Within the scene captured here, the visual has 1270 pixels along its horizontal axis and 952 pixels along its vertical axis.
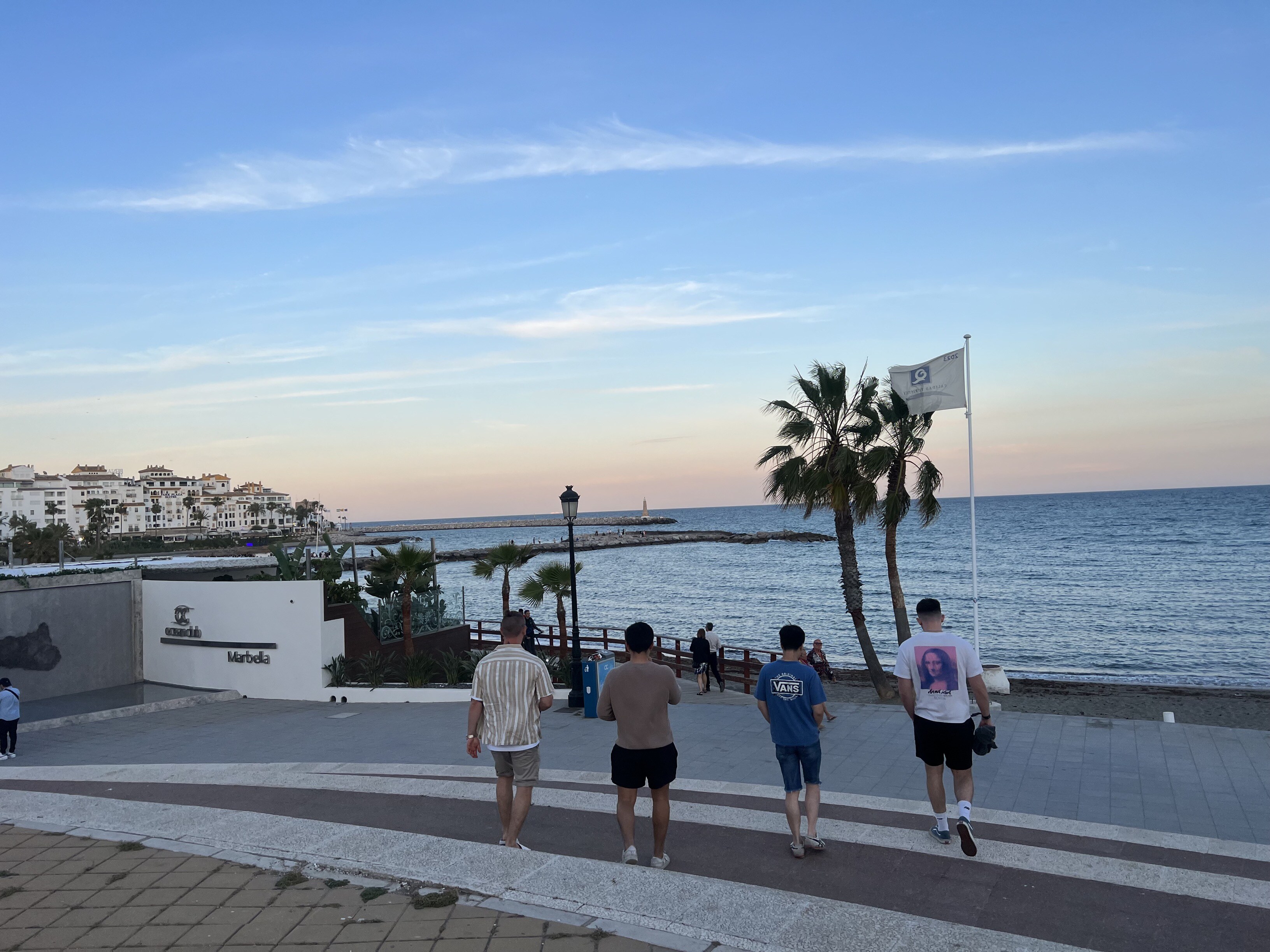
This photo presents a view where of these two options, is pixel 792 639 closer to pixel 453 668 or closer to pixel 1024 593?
pixel 453 668

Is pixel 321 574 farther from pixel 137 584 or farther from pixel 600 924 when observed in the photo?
pixel 600 924

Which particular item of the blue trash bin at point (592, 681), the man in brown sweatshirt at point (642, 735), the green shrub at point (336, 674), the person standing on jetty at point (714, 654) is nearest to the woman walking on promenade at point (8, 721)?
the green shrub at point (336, 674)

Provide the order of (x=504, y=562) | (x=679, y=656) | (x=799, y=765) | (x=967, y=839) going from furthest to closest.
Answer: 1. (x=504, y=562)
2. (x=679, y=656)
3. (x=799, y=765)
4. (x=967, y=839)

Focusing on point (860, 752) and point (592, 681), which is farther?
point (592, 681)

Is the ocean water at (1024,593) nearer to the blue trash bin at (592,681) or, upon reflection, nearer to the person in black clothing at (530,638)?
the person in black clothing at (530,638)

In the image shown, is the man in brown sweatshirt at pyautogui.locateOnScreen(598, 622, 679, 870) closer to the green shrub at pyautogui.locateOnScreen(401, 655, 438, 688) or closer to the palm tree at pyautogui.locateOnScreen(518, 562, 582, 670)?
the green shrub at pyautogui.locateOnScreen(401, 655, 438, 688)

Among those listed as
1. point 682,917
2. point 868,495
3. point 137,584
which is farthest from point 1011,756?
point 137,584

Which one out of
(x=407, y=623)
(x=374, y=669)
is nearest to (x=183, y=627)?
(x=374, y=669)

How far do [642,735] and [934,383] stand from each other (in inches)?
431

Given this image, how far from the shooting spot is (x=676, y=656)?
20.5 m

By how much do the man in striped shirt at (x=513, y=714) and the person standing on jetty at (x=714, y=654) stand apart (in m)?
12.4

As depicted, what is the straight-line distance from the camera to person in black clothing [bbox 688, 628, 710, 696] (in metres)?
18.0

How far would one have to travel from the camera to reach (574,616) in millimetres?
15039

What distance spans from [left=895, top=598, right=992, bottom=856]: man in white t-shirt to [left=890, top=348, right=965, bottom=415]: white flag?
903 centimetres
